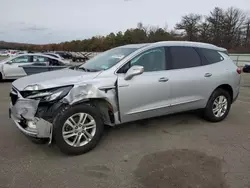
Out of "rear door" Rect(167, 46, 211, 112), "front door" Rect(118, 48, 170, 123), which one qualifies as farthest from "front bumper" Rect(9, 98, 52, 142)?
"rear door" Rect(167, 46, 211, 112)

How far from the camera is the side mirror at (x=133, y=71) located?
355cm

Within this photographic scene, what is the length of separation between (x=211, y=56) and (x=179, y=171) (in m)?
2.85

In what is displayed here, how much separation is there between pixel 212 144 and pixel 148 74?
1617 millimetres

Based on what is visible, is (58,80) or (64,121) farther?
(58,80)

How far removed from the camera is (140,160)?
131 inches

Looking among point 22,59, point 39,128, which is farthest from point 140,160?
point 22,59

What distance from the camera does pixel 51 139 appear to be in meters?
3.20

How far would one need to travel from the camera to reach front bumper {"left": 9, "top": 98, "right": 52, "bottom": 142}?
3146mm

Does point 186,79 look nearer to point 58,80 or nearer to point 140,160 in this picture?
point 140,160

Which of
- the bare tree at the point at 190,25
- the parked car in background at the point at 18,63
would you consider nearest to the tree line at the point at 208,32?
the bare tree at the point at 190,25

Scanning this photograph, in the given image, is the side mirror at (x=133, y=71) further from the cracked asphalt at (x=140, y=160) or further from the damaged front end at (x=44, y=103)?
the cracked asphalt at (x=140, y=160)

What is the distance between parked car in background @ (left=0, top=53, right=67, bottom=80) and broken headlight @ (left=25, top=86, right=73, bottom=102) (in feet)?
27.6

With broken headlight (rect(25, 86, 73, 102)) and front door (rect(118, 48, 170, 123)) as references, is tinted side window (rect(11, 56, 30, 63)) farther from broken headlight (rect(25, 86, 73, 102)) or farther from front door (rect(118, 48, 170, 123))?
front door (rect(118, 48, 170, 123))

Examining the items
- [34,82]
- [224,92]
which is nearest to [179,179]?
[34,82]
